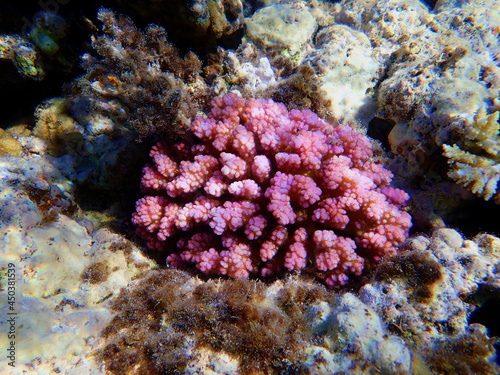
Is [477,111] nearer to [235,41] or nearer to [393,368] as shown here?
[393,368]

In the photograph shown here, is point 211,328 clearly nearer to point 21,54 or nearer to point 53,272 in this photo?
point 53,272

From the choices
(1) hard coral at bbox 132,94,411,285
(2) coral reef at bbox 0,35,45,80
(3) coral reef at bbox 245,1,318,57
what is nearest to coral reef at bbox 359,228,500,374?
(1) hard coral at bbox 132,94,411,285

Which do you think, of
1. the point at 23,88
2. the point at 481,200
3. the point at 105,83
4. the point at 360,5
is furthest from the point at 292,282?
the point at 360,5

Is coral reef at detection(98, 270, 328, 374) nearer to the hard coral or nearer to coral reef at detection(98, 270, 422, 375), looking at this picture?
coral reef at detection(98, 270, 422, 375)

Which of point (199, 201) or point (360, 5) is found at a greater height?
point (360, 5)

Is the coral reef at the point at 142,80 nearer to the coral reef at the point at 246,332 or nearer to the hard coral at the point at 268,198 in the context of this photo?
the hard coral at the point at 268,198

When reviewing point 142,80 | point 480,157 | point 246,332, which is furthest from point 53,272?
point 480,157
